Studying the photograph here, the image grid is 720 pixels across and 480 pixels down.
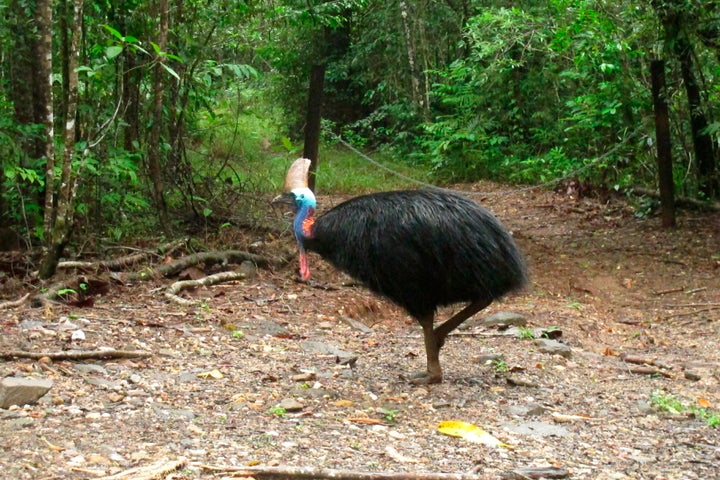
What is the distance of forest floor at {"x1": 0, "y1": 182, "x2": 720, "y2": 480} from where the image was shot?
3.54 m

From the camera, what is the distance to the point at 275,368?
16.1 feet

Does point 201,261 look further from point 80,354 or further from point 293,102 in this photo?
point 293,102

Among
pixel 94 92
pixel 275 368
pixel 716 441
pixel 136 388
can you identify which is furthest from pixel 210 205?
pixel 716 441

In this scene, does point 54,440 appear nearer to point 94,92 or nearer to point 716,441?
point 716,441

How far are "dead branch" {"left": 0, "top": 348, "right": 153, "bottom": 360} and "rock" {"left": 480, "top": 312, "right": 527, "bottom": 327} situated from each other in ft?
8.37

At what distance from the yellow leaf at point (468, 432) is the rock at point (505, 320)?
2.27 meters

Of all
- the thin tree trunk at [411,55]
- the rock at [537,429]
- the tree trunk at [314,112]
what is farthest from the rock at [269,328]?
the thin tree trunk at [411,55]

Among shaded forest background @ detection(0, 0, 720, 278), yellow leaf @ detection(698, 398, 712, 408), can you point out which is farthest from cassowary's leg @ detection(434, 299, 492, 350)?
shaded forest background @ detection(0, 0, 720, 278)

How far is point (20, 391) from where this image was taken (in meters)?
3.85

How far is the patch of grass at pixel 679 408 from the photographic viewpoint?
14.6 feet

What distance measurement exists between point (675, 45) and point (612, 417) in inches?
195

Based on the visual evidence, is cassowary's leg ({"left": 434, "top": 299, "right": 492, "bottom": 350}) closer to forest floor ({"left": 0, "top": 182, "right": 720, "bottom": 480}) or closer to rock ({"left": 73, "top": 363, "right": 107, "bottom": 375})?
forest floor ({"left": 0, "top": 182, "right": 720, "bottom": 480})

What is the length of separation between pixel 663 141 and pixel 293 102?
8463mm

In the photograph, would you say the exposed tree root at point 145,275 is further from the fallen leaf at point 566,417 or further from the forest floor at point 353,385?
the fallen leaf at point 566,417
